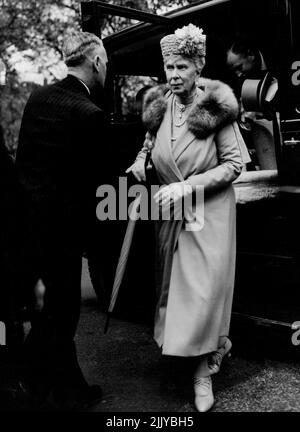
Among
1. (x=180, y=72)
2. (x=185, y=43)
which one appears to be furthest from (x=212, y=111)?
(x=185, y=43)

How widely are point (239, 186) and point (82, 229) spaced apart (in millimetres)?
1681

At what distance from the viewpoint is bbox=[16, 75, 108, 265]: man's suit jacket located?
3.02m

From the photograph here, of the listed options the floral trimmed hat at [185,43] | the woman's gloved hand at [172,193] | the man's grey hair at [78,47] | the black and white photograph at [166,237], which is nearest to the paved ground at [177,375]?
the black and white photograph at [166,237]

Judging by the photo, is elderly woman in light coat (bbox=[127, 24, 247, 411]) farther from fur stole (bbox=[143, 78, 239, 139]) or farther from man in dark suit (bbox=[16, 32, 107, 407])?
man in dark suit (bbox=[16, 32, 107, 407])

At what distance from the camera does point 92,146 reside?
308cm

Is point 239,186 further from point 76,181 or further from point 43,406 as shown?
point 43,406

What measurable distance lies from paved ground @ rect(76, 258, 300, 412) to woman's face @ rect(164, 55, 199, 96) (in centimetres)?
171

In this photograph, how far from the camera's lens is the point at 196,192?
3.22m

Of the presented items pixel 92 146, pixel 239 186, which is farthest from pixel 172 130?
pixel 239 186

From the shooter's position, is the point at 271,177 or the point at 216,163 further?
the point at 271,177

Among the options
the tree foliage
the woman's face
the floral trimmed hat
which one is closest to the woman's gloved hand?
the woman's face

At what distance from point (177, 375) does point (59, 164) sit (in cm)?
166

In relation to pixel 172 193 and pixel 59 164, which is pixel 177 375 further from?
pixel 59 164

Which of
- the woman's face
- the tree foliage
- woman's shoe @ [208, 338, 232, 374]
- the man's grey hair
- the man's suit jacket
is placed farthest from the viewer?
the tree foliage
